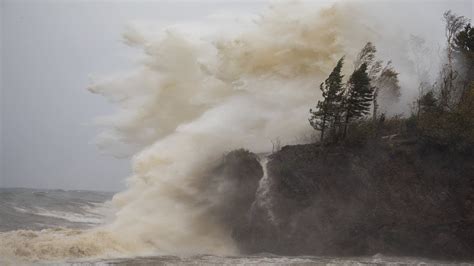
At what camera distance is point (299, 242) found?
2200 cm

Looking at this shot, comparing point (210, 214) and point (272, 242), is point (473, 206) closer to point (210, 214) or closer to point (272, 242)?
point (272, 242)

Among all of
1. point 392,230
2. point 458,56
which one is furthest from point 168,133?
point 458,56

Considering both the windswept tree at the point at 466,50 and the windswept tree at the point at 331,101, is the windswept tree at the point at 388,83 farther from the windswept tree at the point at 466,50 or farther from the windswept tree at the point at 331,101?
the windswept tree at the point at 331,101

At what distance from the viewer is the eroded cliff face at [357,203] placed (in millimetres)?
21484

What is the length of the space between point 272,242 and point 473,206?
29.6 feet

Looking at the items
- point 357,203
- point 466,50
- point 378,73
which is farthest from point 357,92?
point 466,50

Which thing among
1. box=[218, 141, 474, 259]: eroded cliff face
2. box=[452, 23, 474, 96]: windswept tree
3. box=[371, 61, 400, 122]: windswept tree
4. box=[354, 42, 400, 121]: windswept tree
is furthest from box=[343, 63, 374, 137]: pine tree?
box=[452, 23, 474, 96]: windswept tree

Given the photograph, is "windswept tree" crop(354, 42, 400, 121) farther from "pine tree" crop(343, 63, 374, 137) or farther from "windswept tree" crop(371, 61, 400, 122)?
"pine tree" crop(343, 63, 374, 137)

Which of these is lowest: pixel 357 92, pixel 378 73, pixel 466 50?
pixel 357 92

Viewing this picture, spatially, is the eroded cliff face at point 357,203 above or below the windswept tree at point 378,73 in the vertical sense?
below

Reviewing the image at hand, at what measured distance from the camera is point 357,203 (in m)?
22.8

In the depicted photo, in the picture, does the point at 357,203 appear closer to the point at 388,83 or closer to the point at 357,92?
the point at 357,92

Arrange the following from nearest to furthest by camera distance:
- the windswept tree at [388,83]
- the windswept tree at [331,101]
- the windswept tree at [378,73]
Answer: the windswept tree at [331,101] → the windswept tree at [378,73] → the windswept tree at [388,83]

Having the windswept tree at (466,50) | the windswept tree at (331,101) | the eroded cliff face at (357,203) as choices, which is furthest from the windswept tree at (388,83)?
the eroded cliff face at (357,203)
